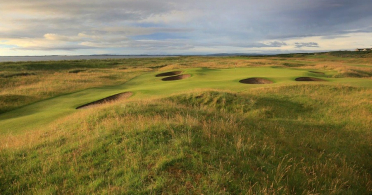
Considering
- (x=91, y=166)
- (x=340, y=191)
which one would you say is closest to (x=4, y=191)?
(x=91, y=166)

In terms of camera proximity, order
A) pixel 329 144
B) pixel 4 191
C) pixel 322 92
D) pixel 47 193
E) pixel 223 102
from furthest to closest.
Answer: pixel 322 92, pixel 223 102, pixel 329 144, pixel 4 191, pixel 47 193

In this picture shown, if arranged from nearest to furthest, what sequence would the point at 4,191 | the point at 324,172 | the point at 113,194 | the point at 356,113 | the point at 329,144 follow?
1. the point at 113,194
2. the point at 4,191
3. the point at 324,172
4. the point at 329,144
5. the point at 356,113

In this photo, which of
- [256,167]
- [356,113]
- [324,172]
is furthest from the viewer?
[356,113]

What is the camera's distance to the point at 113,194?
13.4 feet

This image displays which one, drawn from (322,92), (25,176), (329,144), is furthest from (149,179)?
(322,92)

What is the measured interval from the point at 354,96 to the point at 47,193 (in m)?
20.7

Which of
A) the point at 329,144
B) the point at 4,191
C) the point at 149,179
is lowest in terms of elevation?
the point at 329,144

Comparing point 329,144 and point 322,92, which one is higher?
point 322,92

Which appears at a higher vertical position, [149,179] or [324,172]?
[149,179]

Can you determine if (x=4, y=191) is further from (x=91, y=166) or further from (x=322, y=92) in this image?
(x=322, y=92)

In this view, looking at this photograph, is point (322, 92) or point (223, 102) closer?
point (223, 102)

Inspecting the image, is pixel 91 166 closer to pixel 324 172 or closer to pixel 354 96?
pixel 324 172

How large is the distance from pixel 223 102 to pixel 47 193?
43.1ft

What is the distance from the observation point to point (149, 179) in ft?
15.2
